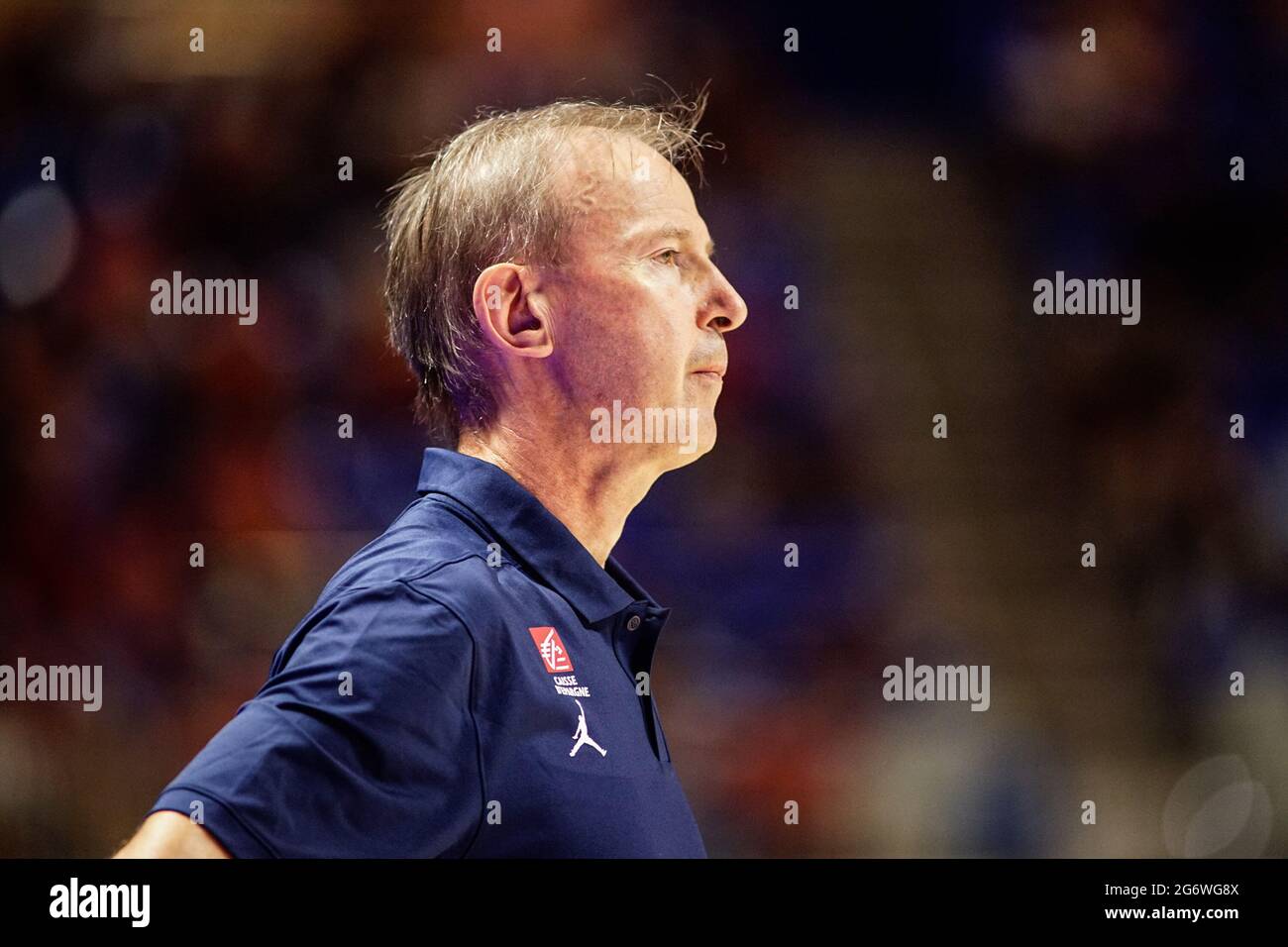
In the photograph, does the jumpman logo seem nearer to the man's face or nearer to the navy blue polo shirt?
the navy blue polo shirt

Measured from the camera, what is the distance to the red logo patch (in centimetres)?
193

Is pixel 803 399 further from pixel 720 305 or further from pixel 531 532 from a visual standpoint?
pixel 531 532

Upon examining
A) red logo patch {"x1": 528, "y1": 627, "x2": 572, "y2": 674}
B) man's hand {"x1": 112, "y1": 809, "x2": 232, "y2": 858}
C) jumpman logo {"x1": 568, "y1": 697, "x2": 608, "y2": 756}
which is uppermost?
red logo patch {"x1": 528, "y1": 627, "x2": 572, "y2": 674}

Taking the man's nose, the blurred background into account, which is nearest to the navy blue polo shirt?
the man's nose

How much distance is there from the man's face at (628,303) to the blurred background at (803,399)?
0.83m

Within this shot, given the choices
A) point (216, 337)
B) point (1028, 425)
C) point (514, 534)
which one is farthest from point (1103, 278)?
point (216, 337)

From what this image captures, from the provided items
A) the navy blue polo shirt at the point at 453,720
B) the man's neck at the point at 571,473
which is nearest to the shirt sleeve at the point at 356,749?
the navy blue polo shirt at the point at 453,720

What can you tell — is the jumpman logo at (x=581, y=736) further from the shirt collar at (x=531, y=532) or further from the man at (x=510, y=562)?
the shirt collar at (x=531, y=532)

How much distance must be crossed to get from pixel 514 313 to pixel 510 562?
0.52 metres

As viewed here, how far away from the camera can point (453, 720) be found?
1.74 m

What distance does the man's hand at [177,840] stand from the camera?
5.06 ft

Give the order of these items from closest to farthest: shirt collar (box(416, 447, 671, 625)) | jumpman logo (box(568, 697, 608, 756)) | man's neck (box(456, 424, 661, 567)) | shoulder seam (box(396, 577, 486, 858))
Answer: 1. shoulder seam (box(396, 577, 486, 858))
2. jumpman logo (box(568, 697, 608, 756))
3. shirt collar (box(416, 447, 671, 625))
4. man's neck (box(456, 424, 661, 567))

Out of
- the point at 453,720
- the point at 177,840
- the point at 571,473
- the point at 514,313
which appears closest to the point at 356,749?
the point at 453,720
